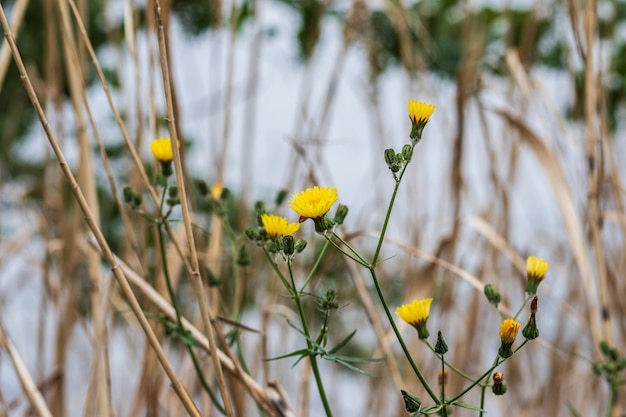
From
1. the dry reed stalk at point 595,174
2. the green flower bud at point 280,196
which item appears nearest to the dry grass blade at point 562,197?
the dry reed stalk at point 595,174

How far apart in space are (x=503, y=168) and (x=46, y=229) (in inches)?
21.2

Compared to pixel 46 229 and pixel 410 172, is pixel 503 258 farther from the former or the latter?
pixel 46 229

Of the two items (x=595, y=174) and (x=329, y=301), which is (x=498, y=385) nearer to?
(x=329, y=301)

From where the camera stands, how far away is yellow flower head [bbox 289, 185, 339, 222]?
9.5 inches

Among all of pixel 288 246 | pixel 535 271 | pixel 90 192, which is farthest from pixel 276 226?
pixel 90 192

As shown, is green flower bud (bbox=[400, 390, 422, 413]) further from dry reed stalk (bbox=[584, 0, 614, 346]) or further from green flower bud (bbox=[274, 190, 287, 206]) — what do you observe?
dry reed stalk (bbox=[584, 0, 614, 346])

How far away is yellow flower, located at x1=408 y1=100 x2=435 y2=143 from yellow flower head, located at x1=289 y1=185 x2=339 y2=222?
0.04m

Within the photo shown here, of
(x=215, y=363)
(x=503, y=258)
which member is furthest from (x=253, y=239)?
(x=503, y=258)

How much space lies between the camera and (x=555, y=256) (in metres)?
1.16

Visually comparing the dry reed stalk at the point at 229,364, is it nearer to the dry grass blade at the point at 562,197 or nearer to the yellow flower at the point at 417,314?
the yellow flower at the point at 417,314

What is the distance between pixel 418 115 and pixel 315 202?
2.0 inches

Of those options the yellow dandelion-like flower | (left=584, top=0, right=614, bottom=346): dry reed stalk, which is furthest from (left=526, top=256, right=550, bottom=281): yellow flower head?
(left=584, top=0, right=614, bottom=346): dry reed stalk

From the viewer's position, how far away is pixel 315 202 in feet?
0.82

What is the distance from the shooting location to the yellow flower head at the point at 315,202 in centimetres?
24
